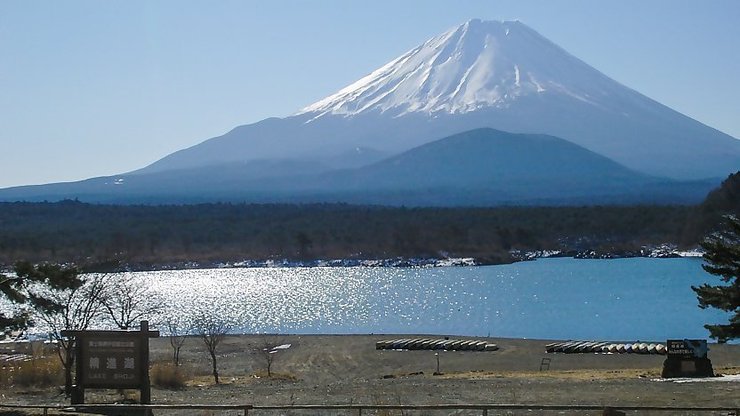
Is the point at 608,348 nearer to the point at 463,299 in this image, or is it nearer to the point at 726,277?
the point at 726,277

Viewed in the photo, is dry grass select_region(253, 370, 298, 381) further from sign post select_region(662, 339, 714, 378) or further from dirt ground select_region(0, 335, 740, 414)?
sign post select_region(662, 339, 714, 378)

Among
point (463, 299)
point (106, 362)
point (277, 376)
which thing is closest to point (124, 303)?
point (277, 376)

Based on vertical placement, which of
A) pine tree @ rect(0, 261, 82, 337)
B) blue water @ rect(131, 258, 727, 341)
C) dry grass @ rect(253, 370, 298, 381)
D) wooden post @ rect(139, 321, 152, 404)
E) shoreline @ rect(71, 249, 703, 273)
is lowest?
blue water @ rect(131, 258, 727, 341)

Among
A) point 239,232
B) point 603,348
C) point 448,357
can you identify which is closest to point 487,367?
A: point 448,357

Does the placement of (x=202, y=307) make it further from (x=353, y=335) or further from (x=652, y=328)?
(x=652, y=328)

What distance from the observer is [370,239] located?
97250 mm

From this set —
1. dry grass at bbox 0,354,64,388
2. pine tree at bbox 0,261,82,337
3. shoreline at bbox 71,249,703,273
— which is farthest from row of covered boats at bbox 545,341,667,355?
shoreline at bbox 71,249,703,273

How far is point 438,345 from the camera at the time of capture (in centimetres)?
3450

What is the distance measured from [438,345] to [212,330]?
7.16 meters

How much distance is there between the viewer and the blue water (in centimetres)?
4412

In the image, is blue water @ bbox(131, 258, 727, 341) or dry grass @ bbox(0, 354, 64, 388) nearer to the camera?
dry grass @ bbox(0, 354, 64, 388)

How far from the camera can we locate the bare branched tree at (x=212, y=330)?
27422 mm

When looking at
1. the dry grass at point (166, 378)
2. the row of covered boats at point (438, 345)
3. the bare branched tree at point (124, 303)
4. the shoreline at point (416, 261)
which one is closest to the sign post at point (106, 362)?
the dry grass at point (166, 378)

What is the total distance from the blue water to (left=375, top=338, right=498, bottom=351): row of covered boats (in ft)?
19.5
